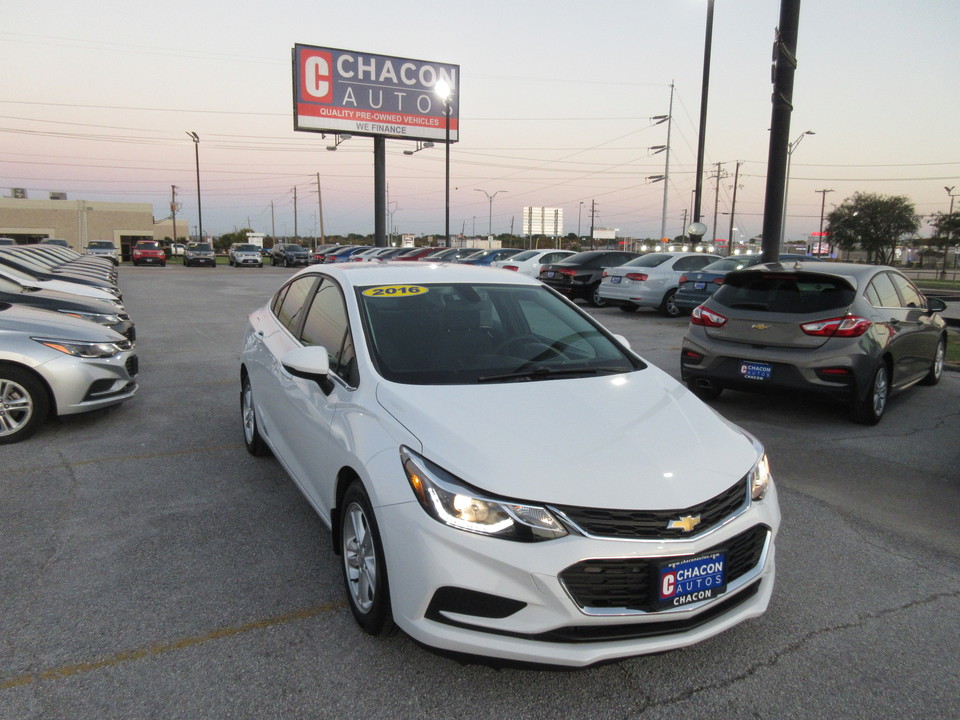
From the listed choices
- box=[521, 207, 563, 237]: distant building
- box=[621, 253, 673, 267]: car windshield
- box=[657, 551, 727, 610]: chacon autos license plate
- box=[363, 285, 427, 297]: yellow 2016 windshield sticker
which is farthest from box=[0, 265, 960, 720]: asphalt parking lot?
box=[521, 207, 563, 237]: distant building

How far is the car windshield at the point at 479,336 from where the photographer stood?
334 cm

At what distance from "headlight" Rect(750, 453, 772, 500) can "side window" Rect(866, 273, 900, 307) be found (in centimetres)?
447

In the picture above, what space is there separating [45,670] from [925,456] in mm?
6196

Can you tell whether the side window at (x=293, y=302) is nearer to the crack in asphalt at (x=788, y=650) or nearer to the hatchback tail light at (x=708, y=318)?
the crack in asphalt at (x=788, y=650)

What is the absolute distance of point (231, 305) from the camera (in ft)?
59.0

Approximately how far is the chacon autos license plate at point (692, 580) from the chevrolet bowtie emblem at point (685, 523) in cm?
11

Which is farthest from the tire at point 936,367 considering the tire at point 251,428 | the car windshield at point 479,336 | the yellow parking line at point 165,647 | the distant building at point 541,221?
the distant building at point 541,221

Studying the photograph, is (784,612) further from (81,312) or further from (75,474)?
(81,312)

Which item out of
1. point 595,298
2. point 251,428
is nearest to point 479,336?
point 251,428

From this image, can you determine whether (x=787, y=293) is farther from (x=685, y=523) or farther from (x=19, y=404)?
(x=19, y=404)

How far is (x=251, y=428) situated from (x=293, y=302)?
116 centimetres

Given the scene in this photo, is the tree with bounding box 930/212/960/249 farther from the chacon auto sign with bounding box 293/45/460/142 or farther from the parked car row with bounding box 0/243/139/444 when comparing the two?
the parked car row with bounding box 0/243/139/444

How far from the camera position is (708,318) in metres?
7.00

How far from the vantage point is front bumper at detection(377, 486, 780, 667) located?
229 centimetres
